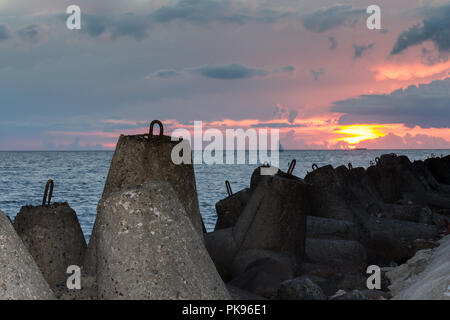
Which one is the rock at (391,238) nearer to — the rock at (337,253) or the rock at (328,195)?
the rock at (337,253)

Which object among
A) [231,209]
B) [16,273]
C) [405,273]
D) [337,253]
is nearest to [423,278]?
[405,273]

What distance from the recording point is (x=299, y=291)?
4.18m

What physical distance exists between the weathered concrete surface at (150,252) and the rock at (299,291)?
1.21 m

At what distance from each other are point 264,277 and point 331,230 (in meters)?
2.45

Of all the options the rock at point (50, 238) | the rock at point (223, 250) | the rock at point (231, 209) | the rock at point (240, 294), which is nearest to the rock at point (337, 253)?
the rock at point (223, 250)

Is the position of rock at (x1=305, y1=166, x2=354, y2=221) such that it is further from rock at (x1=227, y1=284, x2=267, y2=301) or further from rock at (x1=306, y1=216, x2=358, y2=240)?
rock at (x1=227, y1=284, x2=267, y2=301)

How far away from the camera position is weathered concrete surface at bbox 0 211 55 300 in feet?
8.61

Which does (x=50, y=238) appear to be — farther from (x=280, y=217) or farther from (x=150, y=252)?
(x=280, y=217)

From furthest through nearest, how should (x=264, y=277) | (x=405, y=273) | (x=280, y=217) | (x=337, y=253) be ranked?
(x=337, y=253)
(x=280, y=217)
(x=405, y=273)
(x=264, y=277)

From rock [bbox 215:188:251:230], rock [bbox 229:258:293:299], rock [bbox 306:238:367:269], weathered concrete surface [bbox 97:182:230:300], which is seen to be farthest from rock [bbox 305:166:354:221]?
weathered concrete surface [bbox 97:182:230:300]

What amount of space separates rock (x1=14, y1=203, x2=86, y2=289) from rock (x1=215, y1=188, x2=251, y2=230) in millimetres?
4310

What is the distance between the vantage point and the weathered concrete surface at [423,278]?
3.41m
